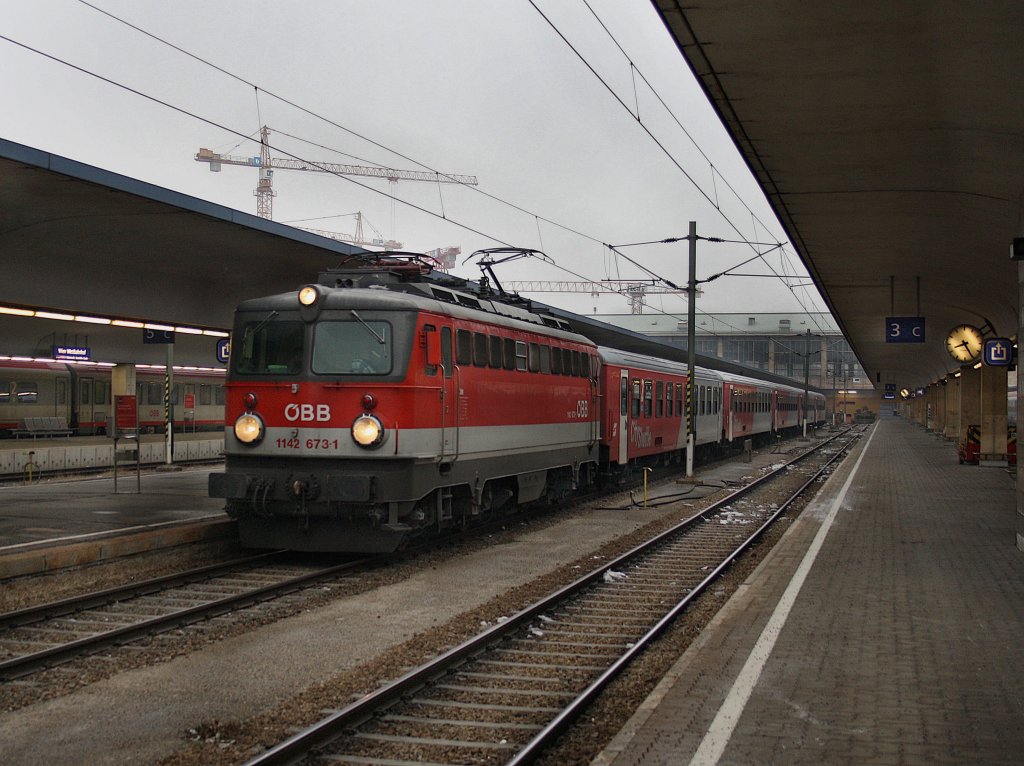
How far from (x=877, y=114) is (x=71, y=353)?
2376cm

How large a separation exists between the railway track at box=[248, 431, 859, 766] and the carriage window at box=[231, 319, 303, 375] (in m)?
4.39

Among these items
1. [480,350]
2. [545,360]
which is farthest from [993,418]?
[480,350]

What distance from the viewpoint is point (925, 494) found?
861 inches

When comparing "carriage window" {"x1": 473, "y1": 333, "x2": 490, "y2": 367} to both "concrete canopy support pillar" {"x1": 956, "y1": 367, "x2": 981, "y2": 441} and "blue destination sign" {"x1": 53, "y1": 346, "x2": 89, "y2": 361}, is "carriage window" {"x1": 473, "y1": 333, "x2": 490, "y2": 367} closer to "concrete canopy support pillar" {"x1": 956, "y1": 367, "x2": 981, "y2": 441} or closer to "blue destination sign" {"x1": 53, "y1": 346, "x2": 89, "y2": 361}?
"blue destination sign" {"x1": 53, "y1": 346, "x2": 89, "y2": 361}

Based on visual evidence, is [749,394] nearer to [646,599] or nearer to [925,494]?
[925,494]

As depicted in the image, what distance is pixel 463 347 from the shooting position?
1288 cm

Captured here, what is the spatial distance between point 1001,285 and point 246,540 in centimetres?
1633

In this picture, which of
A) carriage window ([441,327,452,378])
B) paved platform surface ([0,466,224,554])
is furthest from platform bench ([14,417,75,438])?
carriage window ([441,327,452,378])

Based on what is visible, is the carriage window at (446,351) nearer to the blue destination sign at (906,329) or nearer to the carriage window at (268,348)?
the carriage window at (268,348)

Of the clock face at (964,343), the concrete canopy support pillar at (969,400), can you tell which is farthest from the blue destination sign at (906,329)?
the concrete canopy support pillar at (969,400)

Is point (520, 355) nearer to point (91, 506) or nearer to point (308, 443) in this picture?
point (308, 443)

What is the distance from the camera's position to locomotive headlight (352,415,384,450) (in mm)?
11273

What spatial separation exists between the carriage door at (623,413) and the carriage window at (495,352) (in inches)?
283

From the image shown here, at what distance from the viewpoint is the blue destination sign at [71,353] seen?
27.1 metres
